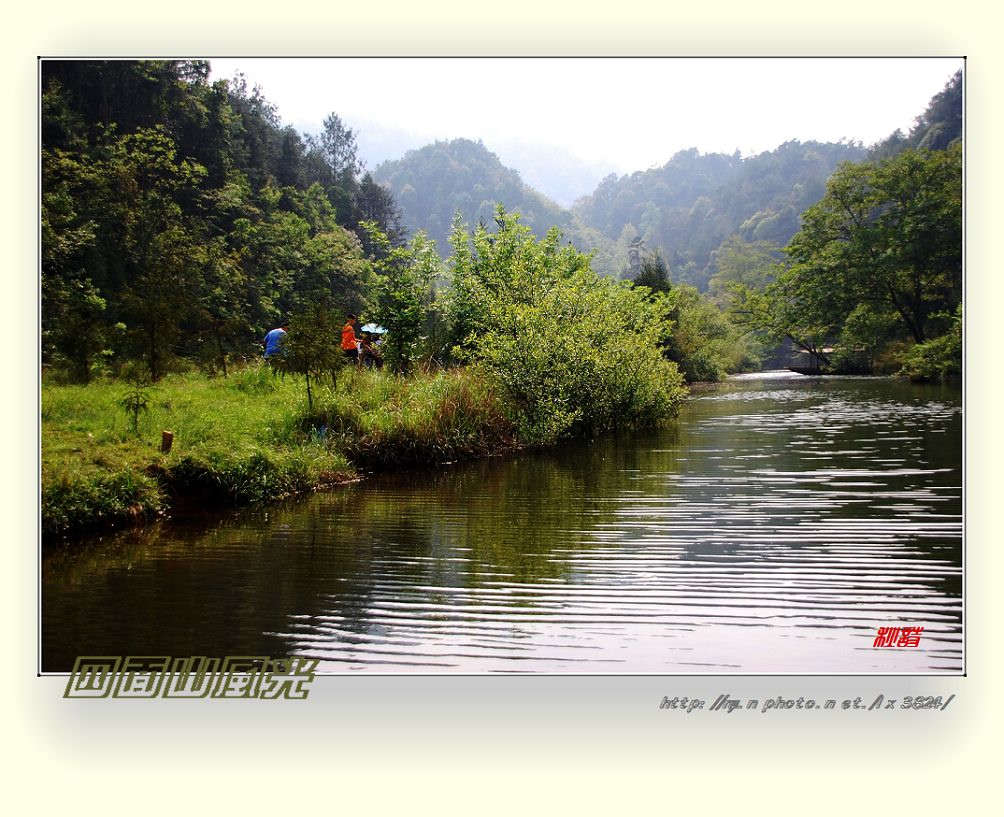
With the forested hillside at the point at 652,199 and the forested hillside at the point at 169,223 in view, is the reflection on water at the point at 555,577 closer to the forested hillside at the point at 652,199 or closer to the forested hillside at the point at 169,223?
the forested hillside at the point at 169,223

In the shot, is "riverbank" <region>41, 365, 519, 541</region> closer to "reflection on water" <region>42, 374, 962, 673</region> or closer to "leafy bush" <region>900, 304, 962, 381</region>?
"reflection on water" <region>42, 374, 962, 673</region>

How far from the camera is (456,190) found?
146 feet

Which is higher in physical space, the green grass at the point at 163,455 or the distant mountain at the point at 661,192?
the distant mountain at the point at 661,192

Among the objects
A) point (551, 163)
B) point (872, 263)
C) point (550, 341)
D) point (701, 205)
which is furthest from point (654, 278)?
point (701, 205)

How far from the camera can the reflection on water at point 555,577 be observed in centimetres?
559

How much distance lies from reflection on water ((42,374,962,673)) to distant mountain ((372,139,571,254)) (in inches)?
765

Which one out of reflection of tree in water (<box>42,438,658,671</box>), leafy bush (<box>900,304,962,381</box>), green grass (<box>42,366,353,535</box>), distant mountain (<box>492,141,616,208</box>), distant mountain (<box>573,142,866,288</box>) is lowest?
reflection of tree in water (<box>42,438,658,671</box>)

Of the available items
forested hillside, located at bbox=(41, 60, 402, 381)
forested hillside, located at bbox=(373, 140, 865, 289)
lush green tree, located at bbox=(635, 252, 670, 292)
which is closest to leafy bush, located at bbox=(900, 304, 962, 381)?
forested hillside, located at bbox=(373, 140, 865, 289)

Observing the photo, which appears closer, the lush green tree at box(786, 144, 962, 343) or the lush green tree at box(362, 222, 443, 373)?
the lush green tree at box(786, 144, 962, 343)

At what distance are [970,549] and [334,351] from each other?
9.90 meters

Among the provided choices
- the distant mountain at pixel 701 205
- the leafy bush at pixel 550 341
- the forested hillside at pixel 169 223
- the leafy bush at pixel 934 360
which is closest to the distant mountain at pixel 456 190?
the forested hillside at pixel 169 223

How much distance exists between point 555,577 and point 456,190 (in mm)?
39301

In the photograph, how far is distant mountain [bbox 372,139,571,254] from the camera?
3300 centimetres

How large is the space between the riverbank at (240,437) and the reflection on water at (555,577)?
0.56 metres
